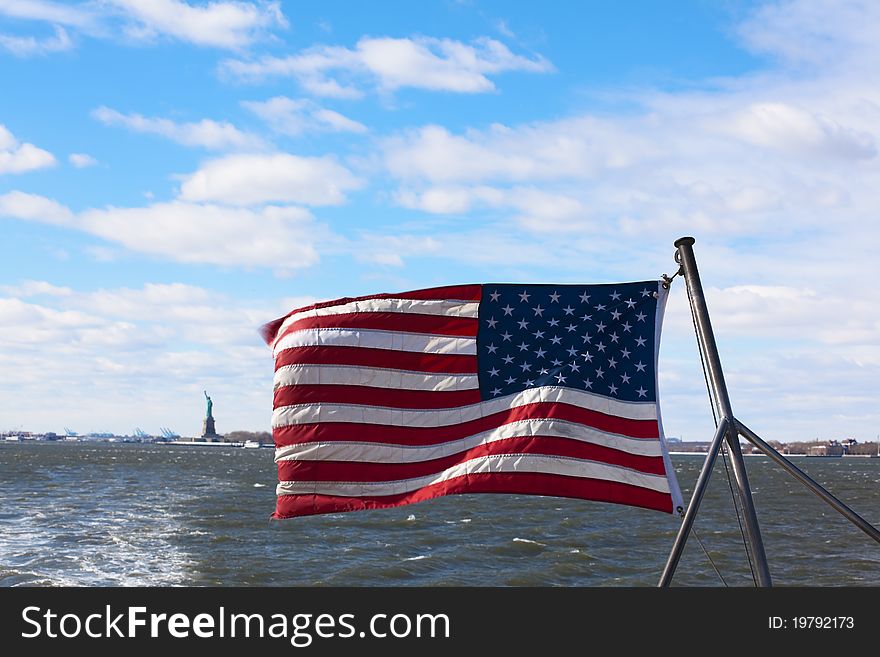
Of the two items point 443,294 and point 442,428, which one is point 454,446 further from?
point 443,294

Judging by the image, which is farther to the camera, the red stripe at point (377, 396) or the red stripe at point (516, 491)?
the red stripe at point (377, 396)

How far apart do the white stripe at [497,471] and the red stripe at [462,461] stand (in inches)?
1.9

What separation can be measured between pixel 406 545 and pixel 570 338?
33.1 metres

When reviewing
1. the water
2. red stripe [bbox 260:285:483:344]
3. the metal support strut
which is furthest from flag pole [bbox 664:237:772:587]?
the water

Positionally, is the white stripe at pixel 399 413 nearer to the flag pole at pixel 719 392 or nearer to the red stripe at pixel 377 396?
the red stripe at pixel 377 396

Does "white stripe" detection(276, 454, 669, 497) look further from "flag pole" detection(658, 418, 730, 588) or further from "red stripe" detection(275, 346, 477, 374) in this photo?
"flag pole" detection(658, 418, 730, 588)

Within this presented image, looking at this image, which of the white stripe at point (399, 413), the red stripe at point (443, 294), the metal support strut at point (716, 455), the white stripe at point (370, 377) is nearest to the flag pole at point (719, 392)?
the metal support strut at point (716, 455)

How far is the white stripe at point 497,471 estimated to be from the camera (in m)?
11.0

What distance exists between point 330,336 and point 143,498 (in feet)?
213

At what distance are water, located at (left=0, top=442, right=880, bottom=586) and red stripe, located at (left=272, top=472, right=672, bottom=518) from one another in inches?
863

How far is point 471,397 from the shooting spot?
11.6m

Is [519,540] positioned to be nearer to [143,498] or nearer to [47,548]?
[47,548]

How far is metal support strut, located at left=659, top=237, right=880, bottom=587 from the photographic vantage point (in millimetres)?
9266
